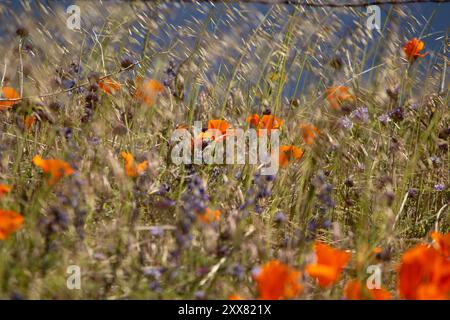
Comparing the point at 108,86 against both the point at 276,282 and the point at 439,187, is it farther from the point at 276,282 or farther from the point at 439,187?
the point at 276,282

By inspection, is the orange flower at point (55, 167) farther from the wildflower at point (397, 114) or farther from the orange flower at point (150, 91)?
the wildflower at point (397, 114)

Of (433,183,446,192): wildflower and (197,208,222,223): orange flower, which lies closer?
(197,208,222,223): orange flower

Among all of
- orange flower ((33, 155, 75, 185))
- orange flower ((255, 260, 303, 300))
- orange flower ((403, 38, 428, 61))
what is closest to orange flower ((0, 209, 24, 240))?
orange flower ((33, 155, 75, 185))

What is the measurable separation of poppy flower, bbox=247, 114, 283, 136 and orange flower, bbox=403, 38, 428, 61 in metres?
0.57

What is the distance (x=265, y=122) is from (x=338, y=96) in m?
0.31

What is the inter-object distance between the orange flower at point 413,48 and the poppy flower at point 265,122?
57 centimetres

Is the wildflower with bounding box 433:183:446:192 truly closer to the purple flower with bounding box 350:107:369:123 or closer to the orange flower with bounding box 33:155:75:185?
the purple flower with bounding box 350:107:369:123

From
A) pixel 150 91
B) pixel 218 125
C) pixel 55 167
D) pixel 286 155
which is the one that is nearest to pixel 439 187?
pixel 286 155

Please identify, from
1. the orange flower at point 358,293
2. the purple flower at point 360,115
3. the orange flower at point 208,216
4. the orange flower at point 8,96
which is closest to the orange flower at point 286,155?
the purple flower at point 360,115

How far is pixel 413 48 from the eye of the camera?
7.72 feet

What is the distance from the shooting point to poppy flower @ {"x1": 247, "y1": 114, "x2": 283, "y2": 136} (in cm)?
216

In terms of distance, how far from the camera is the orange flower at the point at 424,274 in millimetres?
1132
